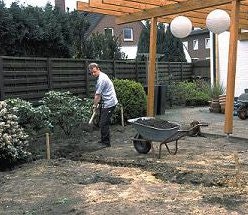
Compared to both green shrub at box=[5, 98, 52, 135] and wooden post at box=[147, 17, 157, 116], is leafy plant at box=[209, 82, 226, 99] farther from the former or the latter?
green shrub at box=[5, 98, 52, 135]

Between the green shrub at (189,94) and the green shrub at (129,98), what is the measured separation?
5288 mm

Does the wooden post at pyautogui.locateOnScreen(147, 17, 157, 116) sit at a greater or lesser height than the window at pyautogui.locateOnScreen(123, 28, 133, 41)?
lesser

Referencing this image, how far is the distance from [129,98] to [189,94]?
628 cm

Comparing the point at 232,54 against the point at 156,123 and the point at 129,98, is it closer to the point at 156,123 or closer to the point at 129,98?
the point at 156,123

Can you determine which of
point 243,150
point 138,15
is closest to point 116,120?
point 138,15

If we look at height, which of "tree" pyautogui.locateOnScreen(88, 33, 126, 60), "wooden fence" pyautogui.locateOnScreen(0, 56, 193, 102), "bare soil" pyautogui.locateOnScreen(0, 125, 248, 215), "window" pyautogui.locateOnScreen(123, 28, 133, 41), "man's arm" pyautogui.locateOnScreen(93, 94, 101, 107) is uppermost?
"window" pyautogui.locateOnScreen(123, 28, 133, 41)

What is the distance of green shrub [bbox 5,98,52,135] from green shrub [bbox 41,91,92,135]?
0.63 m

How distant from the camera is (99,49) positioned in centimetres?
1819

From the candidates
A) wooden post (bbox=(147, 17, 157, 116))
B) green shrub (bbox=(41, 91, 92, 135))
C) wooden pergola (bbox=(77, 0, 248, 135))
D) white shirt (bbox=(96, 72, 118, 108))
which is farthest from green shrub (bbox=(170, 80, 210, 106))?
white shirt (bbox=(96, 72, 118, 108))

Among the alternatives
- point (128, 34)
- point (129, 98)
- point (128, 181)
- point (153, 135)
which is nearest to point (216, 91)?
point (129, 98)

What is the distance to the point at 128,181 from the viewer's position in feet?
20.6

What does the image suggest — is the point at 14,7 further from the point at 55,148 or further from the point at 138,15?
the point at 55,148

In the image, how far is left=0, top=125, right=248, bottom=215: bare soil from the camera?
16.6ft

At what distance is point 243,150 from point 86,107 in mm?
3869
